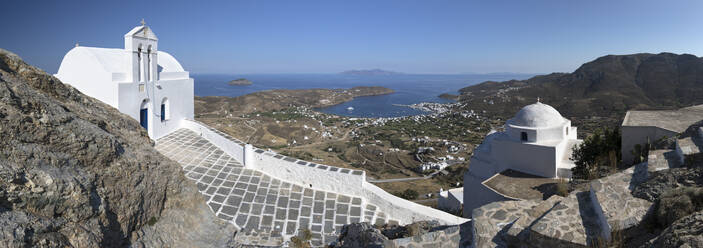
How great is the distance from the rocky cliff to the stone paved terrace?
0.66 meters

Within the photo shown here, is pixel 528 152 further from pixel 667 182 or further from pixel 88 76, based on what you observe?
pixel 88 76

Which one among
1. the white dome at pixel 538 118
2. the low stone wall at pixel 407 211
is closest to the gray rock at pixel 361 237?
the low stone wall at pixel 407 211

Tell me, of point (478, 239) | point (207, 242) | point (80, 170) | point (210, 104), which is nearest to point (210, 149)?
point (207, 242)

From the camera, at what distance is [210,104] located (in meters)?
54.8

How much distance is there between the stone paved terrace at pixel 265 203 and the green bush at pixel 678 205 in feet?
14.3

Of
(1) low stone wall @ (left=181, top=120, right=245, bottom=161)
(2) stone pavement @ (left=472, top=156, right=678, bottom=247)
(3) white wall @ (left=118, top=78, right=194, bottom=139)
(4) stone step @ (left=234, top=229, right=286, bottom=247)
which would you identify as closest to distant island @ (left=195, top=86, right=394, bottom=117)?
(3) white wall @ (left=118, top=78, right=194, bottom=139)

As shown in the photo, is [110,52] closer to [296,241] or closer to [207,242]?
[207,242]

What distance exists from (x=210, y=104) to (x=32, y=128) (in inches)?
2142

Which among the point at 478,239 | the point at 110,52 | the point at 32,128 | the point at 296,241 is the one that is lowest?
the point at 296,241

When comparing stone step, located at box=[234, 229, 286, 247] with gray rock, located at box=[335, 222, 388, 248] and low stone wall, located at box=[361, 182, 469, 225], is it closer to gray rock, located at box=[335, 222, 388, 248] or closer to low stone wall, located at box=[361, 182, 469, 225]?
gray rock, located at box=[335, 222, 388, 248]

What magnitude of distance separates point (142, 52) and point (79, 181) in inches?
232

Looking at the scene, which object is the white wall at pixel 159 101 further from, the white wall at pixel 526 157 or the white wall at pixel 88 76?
the white wall at pixel 526 157

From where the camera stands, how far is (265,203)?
23.0ft

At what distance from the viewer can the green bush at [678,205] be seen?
3.26 m
